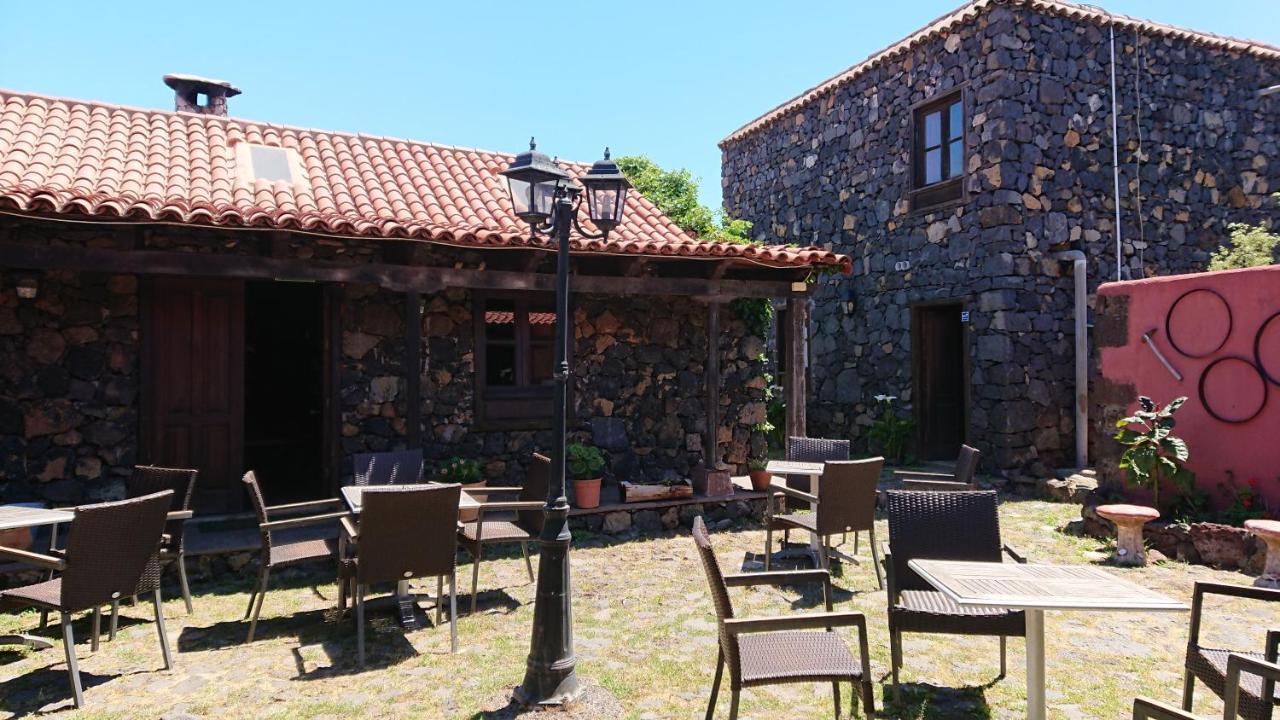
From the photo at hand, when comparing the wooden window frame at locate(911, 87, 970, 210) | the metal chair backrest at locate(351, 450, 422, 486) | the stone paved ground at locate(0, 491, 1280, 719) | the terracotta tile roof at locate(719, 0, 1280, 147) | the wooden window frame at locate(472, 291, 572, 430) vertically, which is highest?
the terracotta tile roof at locate(719, 0, 1280, 147)

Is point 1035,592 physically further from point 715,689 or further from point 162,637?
point 162,637

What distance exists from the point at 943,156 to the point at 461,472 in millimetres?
7341

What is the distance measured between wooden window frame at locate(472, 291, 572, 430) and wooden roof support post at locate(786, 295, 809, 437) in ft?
7.79

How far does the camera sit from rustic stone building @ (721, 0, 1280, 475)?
9234 mm

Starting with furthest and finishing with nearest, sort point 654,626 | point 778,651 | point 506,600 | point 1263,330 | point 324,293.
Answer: point 324,293
point 1263,330
point 506,600
point 654,626
point 778,651

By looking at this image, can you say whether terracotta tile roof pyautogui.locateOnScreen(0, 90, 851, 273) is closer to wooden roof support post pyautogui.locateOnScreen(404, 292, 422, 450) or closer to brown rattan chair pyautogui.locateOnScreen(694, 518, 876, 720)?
wooden roof support post pyautogui.locateOnScreen(404, 292, 422, 450)

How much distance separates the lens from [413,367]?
670 centimetres

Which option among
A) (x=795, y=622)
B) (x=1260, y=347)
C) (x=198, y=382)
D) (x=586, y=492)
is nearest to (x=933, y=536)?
(x=795, y=622)

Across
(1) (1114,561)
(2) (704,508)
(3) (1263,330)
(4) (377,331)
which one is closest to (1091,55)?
(3) (1263,330)

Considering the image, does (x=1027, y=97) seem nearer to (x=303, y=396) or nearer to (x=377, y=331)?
(x=377, y=331)

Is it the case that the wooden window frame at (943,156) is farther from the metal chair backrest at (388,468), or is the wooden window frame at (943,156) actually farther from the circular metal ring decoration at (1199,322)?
the metal chair backrest at (388,468)

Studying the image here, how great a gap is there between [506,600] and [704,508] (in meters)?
2.65

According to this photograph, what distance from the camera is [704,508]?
7297 mm

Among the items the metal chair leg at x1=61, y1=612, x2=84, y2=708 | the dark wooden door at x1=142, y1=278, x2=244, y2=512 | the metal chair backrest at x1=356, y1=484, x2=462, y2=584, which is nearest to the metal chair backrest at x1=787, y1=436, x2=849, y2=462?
the metal chair backrest at x1=356, y1=484, x2=462, y2=584
